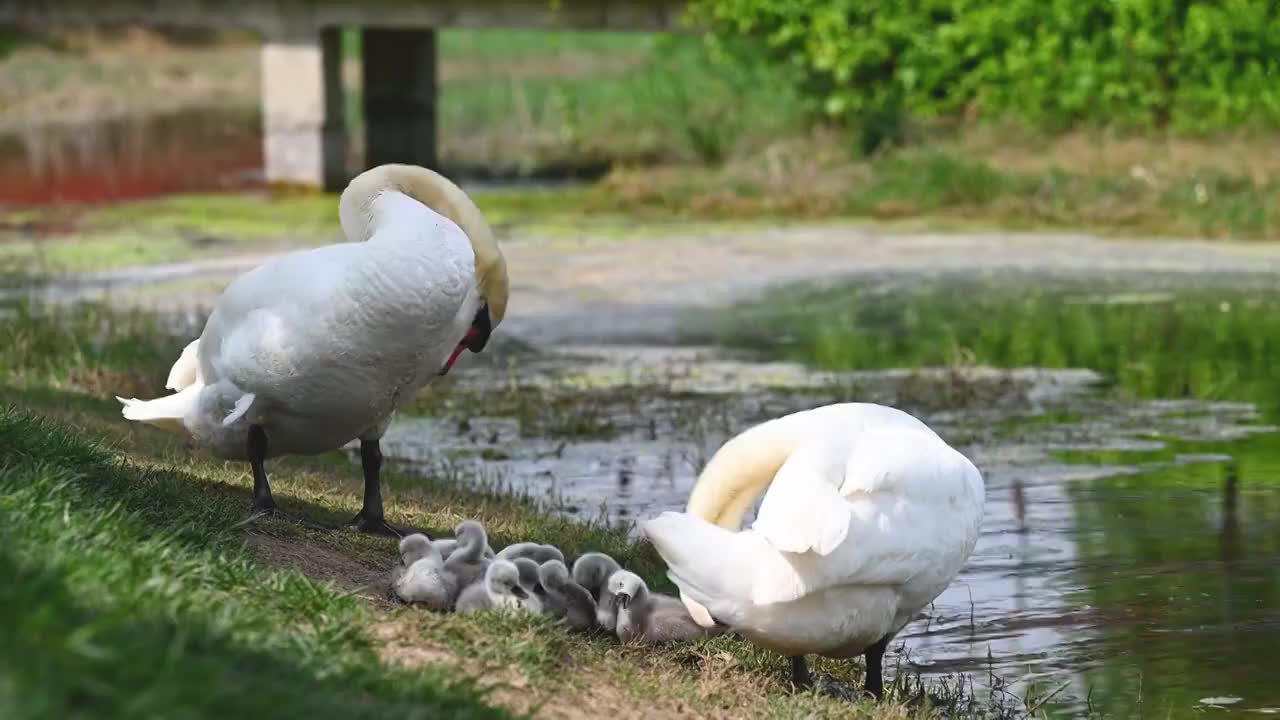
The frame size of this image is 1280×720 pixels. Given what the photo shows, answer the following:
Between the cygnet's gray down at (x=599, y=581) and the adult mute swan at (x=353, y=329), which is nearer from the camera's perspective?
the cygnet's gray down at (x=599, y=581)

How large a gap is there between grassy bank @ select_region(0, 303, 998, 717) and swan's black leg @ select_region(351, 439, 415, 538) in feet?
0.60

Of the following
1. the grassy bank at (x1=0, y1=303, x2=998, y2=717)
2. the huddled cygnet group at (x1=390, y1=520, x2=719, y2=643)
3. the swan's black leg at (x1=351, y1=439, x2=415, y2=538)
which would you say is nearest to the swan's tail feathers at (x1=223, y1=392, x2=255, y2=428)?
the grassy bank at (x1=0, y1=303, x2=998, y2=717)

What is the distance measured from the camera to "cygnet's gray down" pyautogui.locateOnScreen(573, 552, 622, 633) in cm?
671

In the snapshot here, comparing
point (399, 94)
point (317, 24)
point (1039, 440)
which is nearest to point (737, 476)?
point (1039, 440)

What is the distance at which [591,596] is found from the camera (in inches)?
266

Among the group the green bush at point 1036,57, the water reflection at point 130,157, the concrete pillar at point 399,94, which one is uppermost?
the green bush at point 1036,57

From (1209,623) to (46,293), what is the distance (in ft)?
41.6

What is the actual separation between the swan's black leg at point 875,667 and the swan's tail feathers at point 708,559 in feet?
1.85

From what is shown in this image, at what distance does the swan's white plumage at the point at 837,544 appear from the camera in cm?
604

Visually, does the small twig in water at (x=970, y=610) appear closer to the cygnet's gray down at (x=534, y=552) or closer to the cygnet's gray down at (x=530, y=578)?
the cygnet's gray down at (x=534, y=552)

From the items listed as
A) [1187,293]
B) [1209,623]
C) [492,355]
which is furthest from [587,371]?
[1209,623]

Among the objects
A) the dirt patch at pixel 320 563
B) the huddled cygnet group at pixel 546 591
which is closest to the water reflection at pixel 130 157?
the dirt patch at pixel 320 563

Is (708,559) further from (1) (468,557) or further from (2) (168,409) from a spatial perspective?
(2) (168,409)

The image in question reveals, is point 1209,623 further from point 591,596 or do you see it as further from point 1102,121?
point 1102,121
